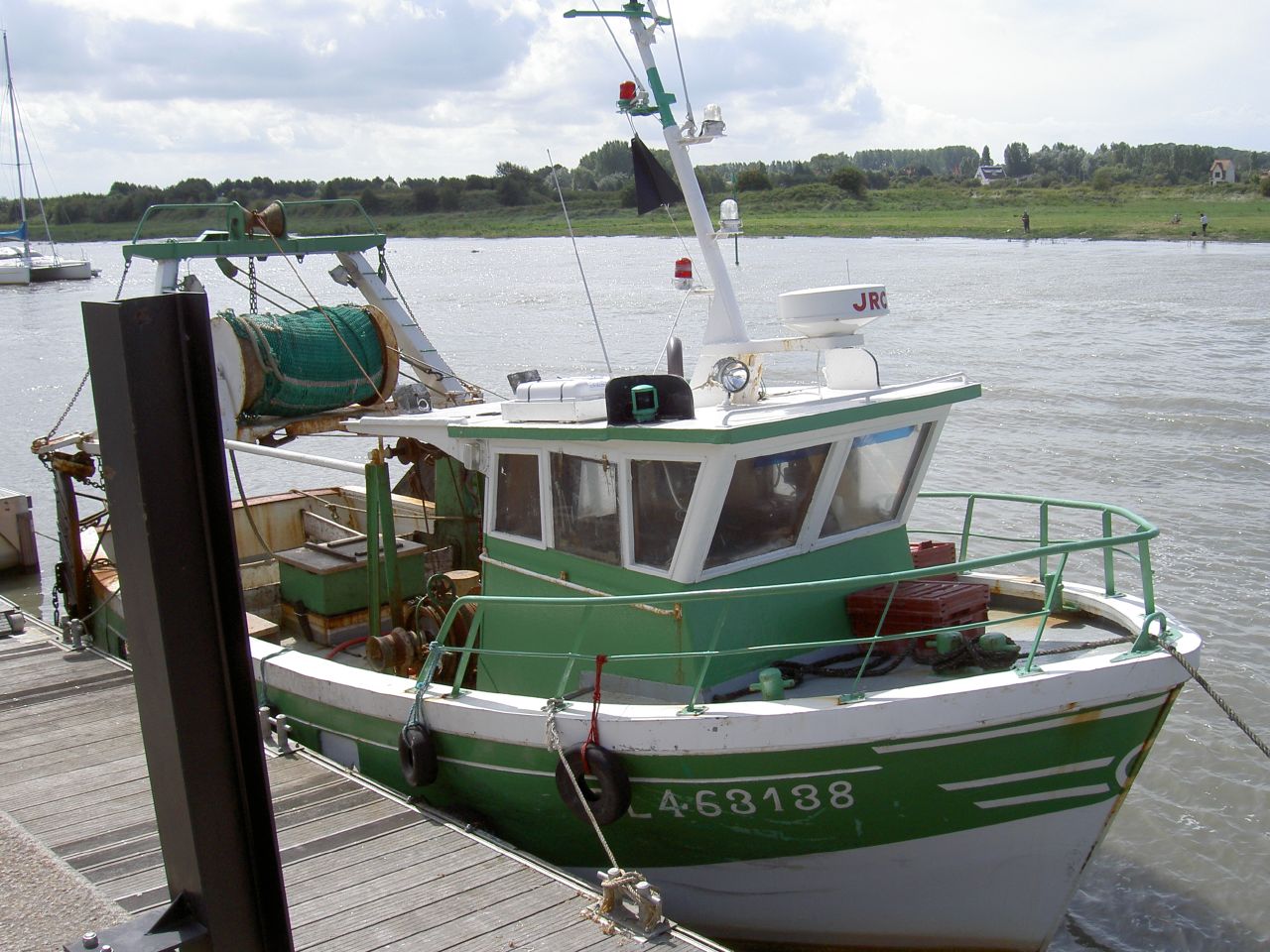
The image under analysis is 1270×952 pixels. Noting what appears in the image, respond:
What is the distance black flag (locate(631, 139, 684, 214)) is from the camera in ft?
25.9

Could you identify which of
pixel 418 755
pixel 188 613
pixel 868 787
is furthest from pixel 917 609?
pixel 188 613

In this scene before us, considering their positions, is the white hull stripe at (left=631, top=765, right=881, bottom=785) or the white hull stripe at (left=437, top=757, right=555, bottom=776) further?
the white hull stripe at (left=437, top=757, right=555, bottom=776)

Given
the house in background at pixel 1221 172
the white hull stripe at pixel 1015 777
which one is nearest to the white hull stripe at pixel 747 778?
the white hull stripe at pixel 1015 777

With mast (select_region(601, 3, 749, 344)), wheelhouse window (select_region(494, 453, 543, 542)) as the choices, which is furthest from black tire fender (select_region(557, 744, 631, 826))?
mast (select_region(601, 3, 749, 344))

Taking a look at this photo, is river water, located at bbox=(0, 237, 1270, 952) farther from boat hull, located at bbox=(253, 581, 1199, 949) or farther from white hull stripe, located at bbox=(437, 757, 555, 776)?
white hull stripe, located at bbox=(437, 757, 555, 776)

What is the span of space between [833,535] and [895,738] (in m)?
1.61

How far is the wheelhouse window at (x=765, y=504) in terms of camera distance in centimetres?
637

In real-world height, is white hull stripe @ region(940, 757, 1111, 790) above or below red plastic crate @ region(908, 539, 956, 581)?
below

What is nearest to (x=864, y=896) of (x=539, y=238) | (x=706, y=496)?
(x=706, y=496)

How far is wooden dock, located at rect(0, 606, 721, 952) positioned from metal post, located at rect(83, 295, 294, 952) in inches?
84.1

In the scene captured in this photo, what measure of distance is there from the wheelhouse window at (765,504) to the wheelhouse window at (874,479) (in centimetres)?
24

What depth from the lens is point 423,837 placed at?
21.0ft

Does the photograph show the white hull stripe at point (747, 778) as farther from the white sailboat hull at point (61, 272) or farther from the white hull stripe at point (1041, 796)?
the white sailboat hull at point (61, 272)

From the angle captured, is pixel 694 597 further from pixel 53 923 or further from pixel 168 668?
pixel 168 668
